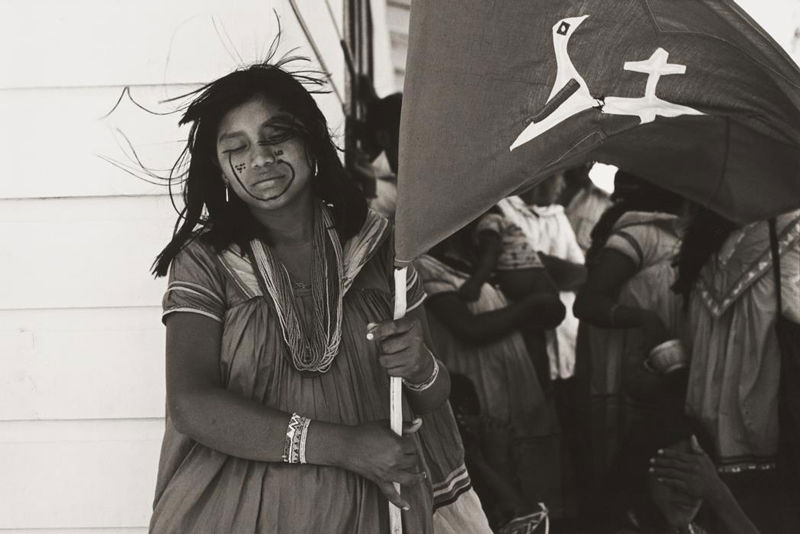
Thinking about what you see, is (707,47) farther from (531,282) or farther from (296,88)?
(531,282)

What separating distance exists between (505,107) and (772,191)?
1.15m

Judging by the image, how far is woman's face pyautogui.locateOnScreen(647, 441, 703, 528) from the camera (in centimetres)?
299

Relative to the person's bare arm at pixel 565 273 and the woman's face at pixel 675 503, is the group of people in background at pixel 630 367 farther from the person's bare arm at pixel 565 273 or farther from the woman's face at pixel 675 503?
the person's bare arm at pixel 565 273

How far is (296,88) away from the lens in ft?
7.00

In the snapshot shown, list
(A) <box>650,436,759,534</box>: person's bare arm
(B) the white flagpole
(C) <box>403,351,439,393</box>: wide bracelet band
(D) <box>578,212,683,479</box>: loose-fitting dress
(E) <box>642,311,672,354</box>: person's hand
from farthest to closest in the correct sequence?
(D) <box>578,212,683,479</box>: loose-fitting dress, (E) <box>642,311,672,354</box>: person's hand, (A) <box>650,436,759,534</box>: person's bare arm, (C) <box>403,351,439,393</box>: wide bracelet band, (B) the white flagpole

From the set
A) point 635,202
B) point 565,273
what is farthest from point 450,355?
point 565,273

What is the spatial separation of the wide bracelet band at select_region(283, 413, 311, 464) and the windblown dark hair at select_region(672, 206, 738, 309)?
1.68 m

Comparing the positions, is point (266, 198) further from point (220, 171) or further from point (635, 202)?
point (635, 202)

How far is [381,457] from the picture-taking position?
1889 mm

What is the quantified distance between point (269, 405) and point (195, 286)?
0.90 ft

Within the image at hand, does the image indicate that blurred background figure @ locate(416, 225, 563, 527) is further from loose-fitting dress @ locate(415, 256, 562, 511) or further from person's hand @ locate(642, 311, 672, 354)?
person's hand @ locate(642, 311, 672, 354)

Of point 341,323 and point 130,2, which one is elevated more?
point 130,2

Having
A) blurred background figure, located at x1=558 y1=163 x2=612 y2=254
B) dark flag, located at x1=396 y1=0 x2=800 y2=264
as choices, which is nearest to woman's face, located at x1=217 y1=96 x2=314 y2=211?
dark flag, located at x1=396 y1=0 x2=800 y2=264

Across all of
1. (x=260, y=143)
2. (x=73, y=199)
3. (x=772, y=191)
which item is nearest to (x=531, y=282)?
(x=772, y=191)
